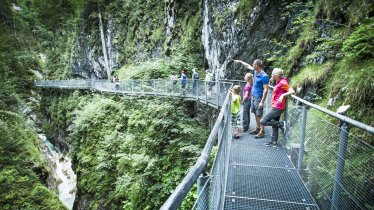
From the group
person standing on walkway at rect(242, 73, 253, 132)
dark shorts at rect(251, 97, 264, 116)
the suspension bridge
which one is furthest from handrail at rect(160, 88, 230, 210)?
person standing on walkway at rect(242, 73, 253, 132)

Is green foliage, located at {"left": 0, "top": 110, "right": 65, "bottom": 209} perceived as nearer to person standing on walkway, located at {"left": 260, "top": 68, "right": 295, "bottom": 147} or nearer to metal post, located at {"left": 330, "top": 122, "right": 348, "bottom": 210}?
person standing on walkway, located at {"left": 260, "top": 68, "right": 295, "bottom": 147}

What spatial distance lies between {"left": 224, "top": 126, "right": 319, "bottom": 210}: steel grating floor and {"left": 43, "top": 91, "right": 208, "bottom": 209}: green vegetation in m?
5.01

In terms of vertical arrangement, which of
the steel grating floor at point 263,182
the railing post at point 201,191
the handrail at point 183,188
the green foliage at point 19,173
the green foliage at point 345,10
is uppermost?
the green foliage at point 345,10

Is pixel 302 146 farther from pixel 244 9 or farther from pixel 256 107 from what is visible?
pixel 244 9

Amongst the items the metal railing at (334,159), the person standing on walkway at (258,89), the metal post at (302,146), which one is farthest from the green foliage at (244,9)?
the metal post at (302,146)

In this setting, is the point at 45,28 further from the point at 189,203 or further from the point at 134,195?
the point at 189,203

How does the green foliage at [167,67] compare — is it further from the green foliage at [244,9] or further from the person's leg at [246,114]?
the person's leg at [246,114]

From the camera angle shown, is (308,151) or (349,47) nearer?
(308,151)

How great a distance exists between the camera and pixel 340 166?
3.06 meters

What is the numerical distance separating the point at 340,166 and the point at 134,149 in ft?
41.4

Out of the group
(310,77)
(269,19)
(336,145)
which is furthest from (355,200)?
(269,19)

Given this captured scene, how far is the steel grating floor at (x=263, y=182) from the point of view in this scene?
3.92 m

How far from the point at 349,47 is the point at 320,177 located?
3.76 meters

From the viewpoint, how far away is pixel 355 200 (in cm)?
266
